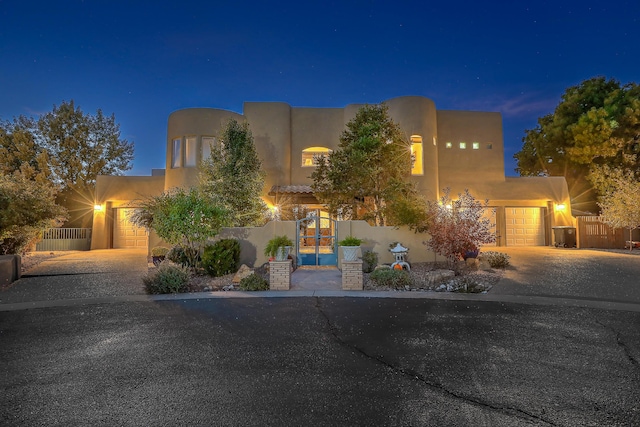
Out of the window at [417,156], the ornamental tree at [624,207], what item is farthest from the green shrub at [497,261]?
the ornamental tree at [624,207]

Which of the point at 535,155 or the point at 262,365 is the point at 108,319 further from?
the point at 535,155

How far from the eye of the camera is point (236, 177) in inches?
578

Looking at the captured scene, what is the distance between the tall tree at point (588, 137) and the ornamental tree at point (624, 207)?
8.21 ft

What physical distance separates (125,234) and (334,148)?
13.0 metres

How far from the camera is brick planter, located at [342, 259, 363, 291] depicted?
28.7 ft

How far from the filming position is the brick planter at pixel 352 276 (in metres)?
8.75

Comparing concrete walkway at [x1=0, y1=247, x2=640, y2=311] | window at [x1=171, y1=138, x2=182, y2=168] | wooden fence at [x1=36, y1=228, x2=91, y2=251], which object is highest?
window at [x1=171, y1=138, x2=182, y2=168]

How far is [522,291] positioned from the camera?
27.0 ft

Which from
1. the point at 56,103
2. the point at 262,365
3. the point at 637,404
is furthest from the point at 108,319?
the point at 56,103

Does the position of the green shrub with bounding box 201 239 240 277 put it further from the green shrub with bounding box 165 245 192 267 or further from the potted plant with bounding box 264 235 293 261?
the potted plant with bounding box 264 235 293 261

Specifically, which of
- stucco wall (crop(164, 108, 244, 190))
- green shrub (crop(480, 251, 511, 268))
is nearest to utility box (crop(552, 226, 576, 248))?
green shrub (crop(480, 251, 511, 268))

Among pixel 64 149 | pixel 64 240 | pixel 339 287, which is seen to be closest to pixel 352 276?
pixel 339 287

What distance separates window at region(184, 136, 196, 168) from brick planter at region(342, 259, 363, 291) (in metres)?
12.4

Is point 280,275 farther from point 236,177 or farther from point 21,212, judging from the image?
point 21,212
